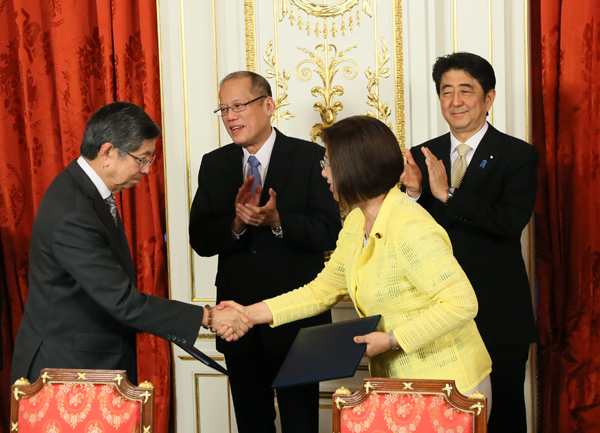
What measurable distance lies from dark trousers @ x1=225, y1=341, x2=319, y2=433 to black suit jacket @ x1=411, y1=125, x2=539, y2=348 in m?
0.78

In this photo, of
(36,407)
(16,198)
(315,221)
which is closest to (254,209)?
(315,221)

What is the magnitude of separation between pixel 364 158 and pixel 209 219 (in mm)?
1143

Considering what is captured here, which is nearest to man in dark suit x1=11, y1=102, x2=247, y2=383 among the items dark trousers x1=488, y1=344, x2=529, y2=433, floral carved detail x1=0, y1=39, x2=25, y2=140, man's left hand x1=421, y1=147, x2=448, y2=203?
man's left hand x1=421, y1=147, x2=448, y2=203

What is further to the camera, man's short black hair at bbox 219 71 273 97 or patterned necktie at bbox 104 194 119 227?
man's short black hair at bbox 219 71 273 97

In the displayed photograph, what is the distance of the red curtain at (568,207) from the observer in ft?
10.3

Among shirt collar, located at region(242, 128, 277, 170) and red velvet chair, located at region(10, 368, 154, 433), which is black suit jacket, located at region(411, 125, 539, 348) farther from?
red velvet chair, located at region(10, 368, 154, 433)

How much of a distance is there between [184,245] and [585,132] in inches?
82.1

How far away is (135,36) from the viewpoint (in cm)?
370

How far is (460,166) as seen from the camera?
2.81 m

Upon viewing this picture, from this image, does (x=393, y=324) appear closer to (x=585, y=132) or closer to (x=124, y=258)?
(x=124, y=258)

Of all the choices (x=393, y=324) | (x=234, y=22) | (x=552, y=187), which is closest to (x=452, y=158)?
(x=552, y=187)

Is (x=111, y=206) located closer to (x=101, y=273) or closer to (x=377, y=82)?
(x=101, y=273)

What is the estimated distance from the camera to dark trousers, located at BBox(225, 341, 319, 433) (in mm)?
2799

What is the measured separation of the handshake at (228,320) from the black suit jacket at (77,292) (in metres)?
0.26
